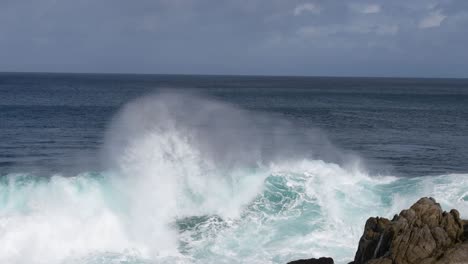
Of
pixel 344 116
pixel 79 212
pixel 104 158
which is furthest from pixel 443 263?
pixel 344 116

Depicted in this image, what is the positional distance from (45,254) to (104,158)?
77.5ft

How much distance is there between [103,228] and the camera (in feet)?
95.5

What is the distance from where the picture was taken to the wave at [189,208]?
26.8 m

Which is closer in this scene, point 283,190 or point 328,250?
point 328,250

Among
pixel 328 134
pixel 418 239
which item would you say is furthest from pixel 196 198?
pixel 328 134

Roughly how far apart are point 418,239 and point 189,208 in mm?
17922

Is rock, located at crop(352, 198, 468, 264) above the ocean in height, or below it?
above

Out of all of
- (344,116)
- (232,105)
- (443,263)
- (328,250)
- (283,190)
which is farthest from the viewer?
(232,105)

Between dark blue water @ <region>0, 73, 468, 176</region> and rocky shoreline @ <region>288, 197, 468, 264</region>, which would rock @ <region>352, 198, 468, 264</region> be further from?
dark blue water @ <region>0, 73, 468, 176</region>

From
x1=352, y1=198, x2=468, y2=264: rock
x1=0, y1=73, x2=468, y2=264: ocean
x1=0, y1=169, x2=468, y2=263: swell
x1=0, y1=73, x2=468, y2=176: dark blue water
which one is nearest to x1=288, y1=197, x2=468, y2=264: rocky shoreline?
x1=352, y1=198, x2=468, y2=264: rock

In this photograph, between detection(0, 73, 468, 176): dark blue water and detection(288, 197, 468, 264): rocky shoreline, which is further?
detection(0, 73, 468, 176): dark blue water

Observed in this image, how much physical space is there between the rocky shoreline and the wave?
6.69 metres

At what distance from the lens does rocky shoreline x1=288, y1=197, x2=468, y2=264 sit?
1605 cm

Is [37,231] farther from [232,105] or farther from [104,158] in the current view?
[232,105]
